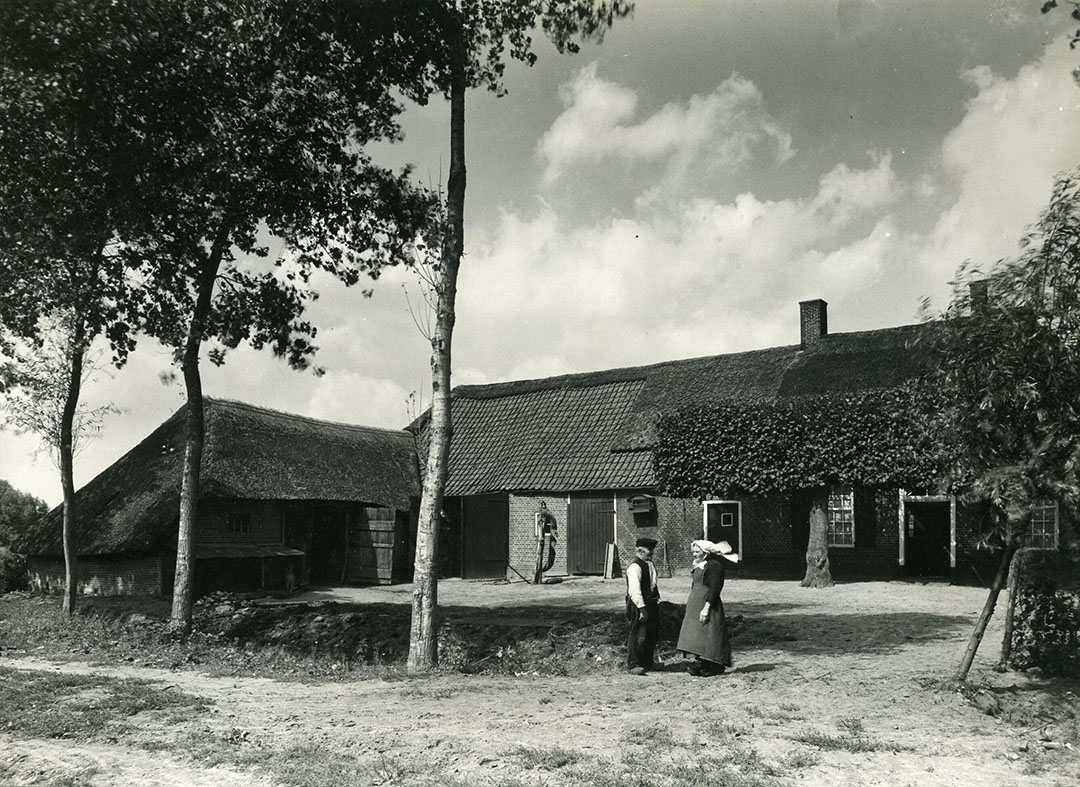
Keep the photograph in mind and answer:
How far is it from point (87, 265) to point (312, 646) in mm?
7502

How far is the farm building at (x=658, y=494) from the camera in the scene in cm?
2416

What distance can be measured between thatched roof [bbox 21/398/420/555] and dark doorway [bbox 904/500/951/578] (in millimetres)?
15642

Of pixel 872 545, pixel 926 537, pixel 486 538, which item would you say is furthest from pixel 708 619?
pixel 486 538

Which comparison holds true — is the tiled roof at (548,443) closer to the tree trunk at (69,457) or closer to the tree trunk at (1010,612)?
the tree trunk at (69,457)

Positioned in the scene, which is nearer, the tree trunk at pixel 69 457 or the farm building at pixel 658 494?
the tree trunk at pixel 69 457

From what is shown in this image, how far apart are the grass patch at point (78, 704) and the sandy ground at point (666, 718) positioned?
12.2 inches

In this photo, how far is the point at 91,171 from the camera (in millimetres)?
12188

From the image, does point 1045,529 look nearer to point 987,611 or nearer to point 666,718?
point 987,611

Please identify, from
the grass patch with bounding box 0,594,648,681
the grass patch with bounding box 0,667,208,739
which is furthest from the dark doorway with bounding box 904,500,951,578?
the grass patch with bounding box 0,667,208,739

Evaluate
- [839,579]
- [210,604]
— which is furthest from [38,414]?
[839,579]

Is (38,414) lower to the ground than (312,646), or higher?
higher

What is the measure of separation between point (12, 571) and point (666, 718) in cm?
2543

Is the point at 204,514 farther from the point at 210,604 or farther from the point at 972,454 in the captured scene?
the point at 972,454

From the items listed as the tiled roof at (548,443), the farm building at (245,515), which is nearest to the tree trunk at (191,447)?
the farm building at (245,515)
